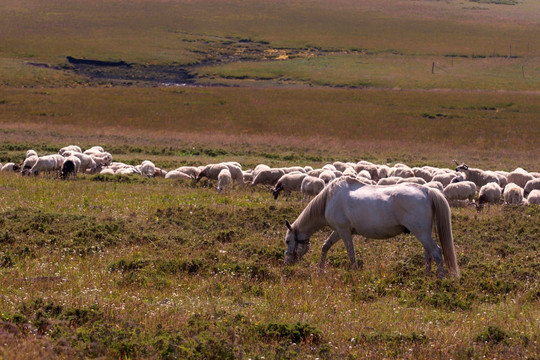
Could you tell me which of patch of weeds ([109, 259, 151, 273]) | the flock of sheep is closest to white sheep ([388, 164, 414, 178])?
the flock of sheep

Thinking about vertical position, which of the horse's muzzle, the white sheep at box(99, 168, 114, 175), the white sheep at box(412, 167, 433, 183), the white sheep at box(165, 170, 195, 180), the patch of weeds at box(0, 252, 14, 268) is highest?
the patch of weeds at box(0, 252, 14, 268)

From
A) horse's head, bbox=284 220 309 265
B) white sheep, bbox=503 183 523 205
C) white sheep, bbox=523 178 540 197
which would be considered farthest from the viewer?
white sheep, bbox=523 178 540 197

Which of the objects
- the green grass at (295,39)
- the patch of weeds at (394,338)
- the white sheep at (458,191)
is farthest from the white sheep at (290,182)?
the green grass at (295,39)

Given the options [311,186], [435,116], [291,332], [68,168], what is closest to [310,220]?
[291,332]

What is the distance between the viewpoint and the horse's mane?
39.2 ft

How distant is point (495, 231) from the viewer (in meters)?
15.4

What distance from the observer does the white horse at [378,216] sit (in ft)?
36.1

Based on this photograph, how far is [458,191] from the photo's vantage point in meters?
21.2

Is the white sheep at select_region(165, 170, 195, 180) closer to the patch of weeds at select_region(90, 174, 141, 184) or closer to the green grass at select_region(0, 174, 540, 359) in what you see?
the patch of weeds at select_region(90, 174, 141, 184)

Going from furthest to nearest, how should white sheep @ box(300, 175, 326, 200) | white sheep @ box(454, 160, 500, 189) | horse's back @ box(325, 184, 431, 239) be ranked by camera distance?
white sheep @ box(454, 160, 500, 189)
white sheep @ box(300, 175, 326, 200)
horse's back @ box(325, 184, 431, 239)

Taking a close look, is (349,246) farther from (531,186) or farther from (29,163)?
(29,163)

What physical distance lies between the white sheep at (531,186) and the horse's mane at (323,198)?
13.5 meters

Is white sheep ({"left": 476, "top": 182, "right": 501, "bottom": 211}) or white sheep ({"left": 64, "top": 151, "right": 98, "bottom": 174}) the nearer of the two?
white sheep ({"left": 476, "top": 182, "right": 501, "bottom": 211})

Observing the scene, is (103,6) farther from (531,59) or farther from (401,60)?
(531,59)
